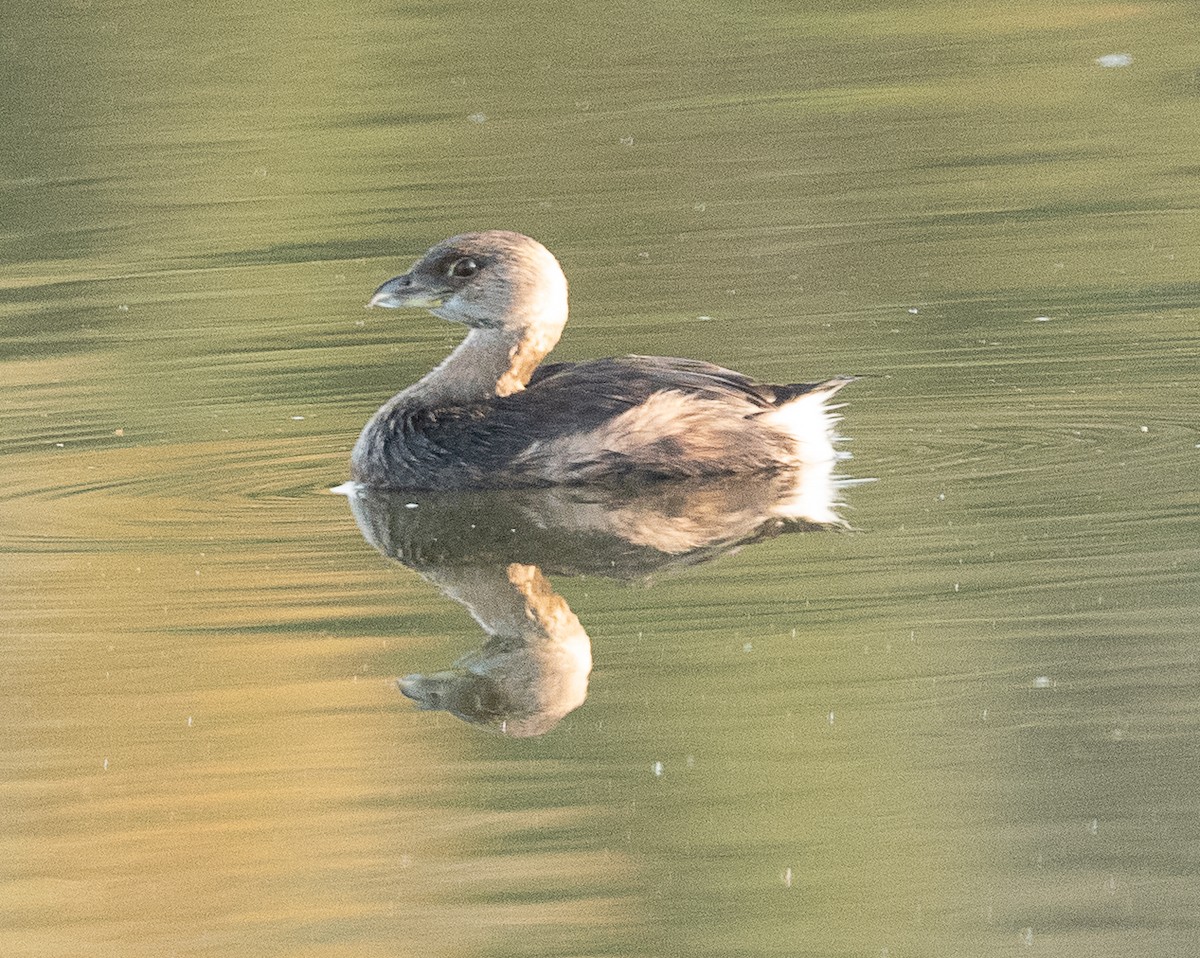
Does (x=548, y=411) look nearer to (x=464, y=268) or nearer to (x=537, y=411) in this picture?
(x=537, y=411)

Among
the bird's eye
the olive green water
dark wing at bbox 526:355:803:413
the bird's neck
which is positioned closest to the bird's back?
dark wing at bbox 526:355:803:413

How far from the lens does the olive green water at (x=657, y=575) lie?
560 cm

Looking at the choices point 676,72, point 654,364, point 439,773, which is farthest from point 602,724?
point 676,72

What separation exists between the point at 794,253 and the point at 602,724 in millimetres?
6863

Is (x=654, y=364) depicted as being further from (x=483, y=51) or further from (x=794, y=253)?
(x=483, y=51)

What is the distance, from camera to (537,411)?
930 cm

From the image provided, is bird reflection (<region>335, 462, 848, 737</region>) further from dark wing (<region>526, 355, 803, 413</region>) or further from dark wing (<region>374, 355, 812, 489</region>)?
dark wing (<region>526, 355, 803, 413</region>)

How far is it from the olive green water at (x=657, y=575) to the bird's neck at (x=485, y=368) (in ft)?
1.48

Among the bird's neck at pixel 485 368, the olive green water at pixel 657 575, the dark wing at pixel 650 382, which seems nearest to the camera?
the olive green water at pixel 657 575

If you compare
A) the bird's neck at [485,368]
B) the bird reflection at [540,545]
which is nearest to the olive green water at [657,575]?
the bird reflection at [540,545]

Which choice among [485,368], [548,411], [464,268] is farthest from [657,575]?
[464,268]

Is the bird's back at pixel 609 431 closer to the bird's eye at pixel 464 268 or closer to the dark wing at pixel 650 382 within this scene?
the dark wing at pixel 650 382

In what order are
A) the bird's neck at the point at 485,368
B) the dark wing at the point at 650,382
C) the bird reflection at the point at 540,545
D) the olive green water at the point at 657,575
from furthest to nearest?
the bird's neck at the point at 485,368, the dark wing at the point at 650,382, the bird reflection at the point at 540,545, the olive green water at the point at 657,575

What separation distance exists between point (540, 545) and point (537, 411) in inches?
31.5
